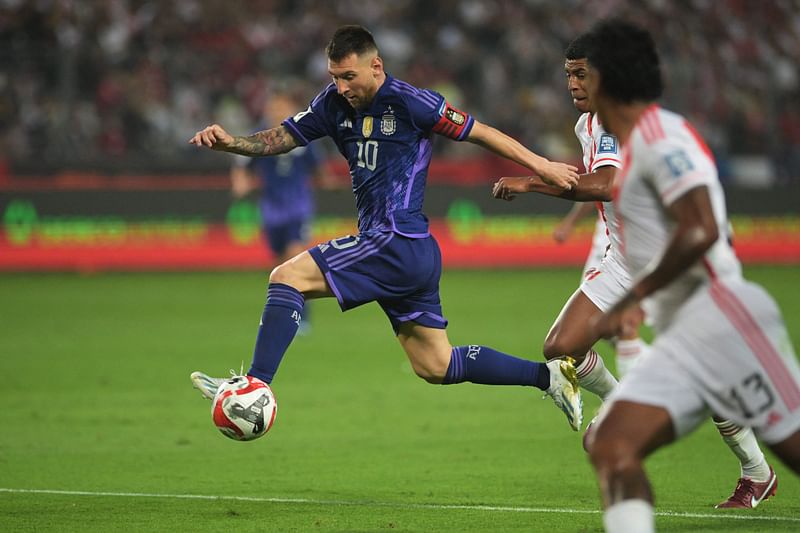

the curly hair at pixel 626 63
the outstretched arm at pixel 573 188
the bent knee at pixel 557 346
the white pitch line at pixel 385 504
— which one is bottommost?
the white pitch line at pixel 385 504

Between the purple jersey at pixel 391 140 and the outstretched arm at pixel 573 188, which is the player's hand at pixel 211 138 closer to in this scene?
the purple jersey at pixel 391 140

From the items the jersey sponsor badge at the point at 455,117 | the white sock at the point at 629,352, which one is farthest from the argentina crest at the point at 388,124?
the white sock at the point at 629,352

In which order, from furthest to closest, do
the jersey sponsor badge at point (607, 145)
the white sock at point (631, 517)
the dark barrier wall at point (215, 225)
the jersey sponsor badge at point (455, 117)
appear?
1. the dark barrier wall at point (215, 225)
2. the jersey sponsor badge at point (607, 145)
3. the jersey sponsor badge at point (455, 117)
4. the white sock at point (631, 517)

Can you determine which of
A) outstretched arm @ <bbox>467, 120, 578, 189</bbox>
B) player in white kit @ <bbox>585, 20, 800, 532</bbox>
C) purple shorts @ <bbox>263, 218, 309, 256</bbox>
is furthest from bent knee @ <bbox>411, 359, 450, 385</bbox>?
purple shorts @ <bbox>263, 218, 309, 256</bbox>

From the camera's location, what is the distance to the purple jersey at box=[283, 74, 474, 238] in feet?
23.3

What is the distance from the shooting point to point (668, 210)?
4543 millimetres

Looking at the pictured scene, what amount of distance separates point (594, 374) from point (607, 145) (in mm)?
1468

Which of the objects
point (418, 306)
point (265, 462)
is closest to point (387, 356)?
point (265, 462)

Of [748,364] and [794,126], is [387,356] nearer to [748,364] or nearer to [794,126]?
[748,364]

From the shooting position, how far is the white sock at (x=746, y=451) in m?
6.75

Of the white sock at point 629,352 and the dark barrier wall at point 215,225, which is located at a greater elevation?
the white sock at point 629,352

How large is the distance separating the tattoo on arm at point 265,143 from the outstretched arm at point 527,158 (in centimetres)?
118

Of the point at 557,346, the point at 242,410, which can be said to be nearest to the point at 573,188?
the point at 557,346

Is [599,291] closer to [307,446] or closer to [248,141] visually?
[248,141]
